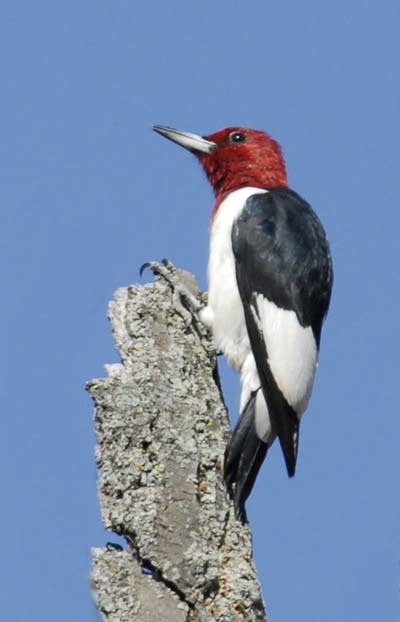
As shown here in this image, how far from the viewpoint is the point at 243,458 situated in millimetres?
4461

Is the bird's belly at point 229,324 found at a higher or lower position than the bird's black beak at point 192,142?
lower

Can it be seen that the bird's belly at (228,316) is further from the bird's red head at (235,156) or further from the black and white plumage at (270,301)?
the bird's red head at (235,156)

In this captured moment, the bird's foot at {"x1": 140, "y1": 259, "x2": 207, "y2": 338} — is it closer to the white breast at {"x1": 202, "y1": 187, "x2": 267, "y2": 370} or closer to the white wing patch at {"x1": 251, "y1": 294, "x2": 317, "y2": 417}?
the white breast at {"x1": 202, "y1": 187, "x2": 267, "y2": 370}

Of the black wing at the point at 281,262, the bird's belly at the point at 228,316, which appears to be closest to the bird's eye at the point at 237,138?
the black wing at the point at 281,262

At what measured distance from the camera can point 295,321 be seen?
547 cm

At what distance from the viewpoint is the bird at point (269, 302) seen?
5004 mm

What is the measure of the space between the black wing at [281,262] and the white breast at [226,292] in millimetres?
49

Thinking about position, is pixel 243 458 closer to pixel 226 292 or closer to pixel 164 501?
pixel 164 501

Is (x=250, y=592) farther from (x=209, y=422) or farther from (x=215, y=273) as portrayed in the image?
(x=215, y=273)

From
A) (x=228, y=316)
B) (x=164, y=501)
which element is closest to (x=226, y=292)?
(x=228, y=316)

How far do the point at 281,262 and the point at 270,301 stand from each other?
24 centimetres

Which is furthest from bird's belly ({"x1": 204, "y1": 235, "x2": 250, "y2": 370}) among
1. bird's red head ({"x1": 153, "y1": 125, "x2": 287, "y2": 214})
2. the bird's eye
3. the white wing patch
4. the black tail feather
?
the bird's eye

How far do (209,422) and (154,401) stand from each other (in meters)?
0.29

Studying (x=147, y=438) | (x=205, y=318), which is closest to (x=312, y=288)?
(x=205, y=318)
